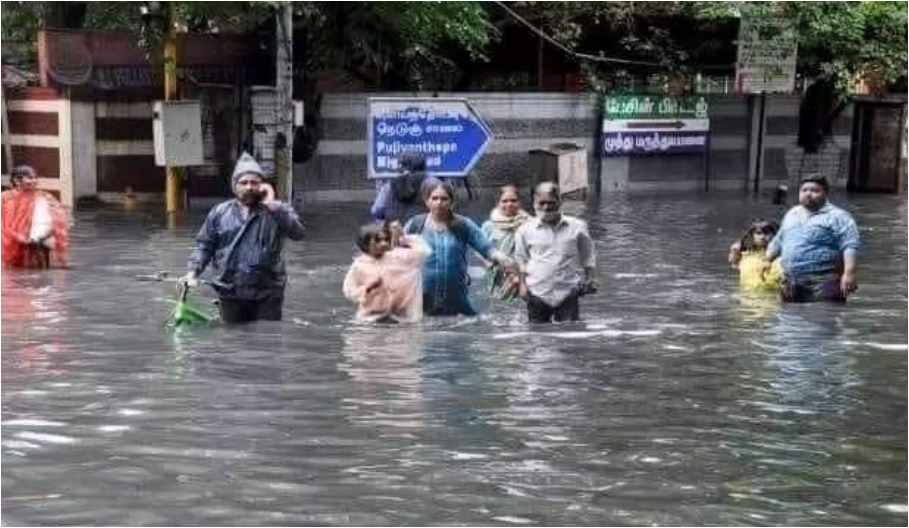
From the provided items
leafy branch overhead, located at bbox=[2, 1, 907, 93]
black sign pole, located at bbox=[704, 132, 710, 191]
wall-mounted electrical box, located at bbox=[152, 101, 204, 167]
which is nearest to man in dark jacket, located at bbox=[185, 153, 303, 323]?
leafy branch overhead, located at bbox=[2, 1, 907, 93]

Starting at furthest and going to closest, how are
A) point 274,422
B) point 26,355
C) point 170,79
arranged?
point 170,79
point 26,355
point 274,422

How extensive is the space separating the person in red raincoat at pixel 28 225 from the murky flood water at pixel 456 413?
1.38 feet

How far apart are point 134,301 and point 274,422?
543cm

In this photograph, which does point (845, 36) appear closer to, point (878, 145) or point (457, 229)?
point (878, 145)

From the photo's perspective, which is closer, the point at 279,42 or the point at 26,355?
the point at 26,355

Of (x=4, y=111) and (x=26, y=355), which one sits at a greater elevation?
(x=4, y=111)

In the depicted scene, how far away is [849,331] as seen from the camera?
11.2m

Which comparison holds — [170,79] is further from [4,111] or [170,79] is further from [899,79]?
[899,79]

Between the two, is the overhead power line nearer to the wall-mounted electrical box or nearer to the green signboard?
the green signboard

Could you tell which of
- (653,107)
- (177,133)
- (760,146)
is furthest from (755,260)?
(760,146)

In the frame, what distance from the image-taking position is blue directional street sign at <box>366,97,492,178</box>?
74.2 ft

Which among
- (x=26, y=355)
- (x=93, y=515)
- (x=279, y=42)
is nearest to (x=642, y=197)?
(x=279, y=42)

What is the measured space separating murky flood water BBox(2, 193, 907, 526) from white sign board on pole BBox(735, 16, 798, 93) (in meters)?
12.2

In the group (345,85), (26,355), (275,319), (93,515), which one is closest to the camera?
(93,515)
